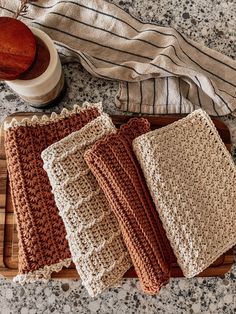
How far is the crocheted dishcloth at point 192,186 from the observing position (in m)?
0.61

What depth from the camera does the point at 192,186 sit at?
64 centimetres

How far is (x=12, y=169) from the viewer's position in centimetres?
66

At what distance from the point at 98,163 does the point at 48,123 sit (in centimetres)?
11

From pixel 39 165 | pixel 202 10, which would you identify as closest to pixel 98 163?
pixel 39 165

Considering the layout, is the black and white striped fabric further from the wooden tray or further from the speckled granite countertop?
the wooden tray

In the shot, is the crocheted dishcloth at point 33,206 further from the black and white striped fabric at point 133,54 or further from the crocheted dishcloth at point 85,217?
the black and white striped fabric at point 133,54

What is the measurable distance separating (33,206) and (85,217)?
8 centimetres

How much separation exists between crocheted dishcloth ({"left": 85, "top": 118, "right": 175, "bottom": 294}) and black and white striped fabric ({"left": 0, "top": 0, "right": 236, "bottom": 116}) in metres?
0.14

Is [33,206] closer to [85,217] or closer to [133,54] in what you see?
[85,217]

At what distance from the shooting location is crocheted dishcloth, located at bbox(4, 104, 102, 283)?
64 centimetres

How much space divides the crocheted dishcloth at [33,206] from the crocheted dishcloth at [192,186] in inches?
5.5

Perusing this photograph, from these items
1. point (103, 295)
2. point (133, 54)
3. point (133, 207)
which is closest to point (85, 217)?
point (133, 207)

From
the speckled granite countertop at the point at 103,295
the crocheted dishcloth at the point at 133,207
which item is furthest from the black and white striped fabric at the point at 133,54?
the crocheted dishcloth at the point at 133,207

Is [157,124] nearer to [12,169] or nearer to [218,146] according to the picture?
[218,146]
